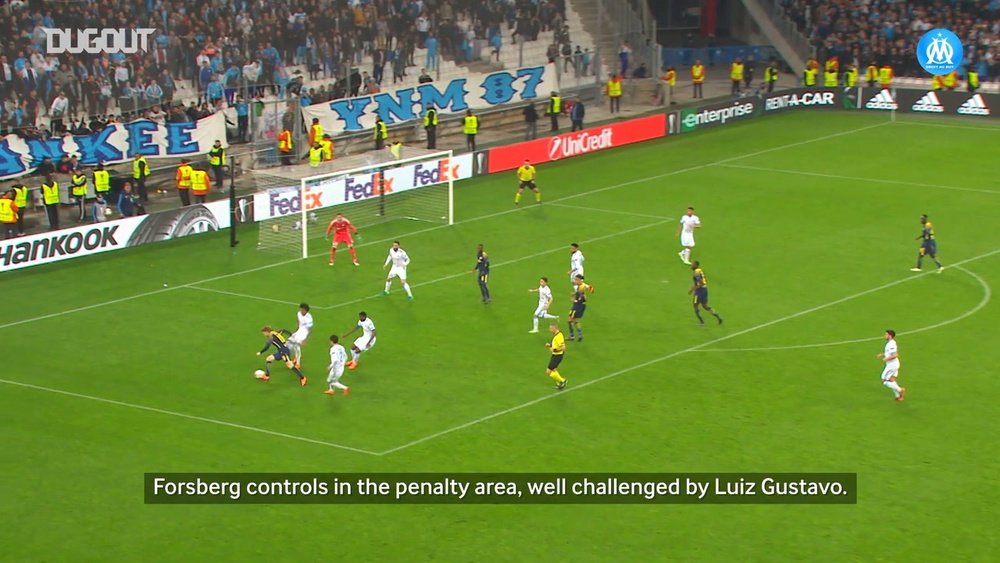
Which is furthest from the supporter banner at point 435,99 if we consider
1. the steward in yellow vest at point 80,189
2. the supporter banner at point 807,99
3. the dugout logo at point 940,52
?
the dugout logo at point 940,52

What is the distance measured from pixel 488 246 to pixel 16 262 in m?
14.0

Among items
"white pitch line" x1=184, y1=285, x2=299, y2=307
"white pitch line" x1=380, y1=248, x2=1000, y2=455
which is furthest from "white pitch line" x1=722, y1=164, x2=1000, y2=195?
"white pitch line" x1=184, y1=285, x2=299, y2=307

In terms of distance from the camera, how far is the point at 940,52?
60.9m

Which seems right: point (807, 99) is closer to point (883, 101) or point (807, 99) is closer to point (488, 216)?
point (883, 101)

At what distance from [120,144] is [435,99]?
16441 millimetres

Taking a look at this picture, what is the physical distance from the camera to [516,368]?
3212 cm

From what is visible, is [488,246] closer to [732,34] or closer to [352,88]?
[352,88]

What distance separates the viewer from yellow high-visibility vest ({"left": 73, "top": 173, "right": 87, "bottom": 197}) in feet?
150

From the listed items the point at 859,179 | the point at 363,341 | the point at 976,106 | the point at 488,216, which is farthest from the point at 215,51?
the point at 976,106

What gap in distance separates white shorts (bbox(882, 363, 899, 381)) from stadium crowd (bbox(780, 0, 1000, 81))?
143 feet

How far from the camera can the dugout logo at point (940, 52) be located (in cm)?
6047

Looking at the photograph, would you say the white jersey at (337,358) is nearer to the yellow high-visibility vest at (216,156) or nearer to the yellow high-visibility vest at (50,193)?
the yellow high-visibility vest at (50,193)

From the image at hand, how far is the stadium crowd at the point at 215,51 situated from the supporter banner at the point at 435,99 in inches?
48.3

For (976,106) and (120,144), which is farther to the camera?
(976,106)
